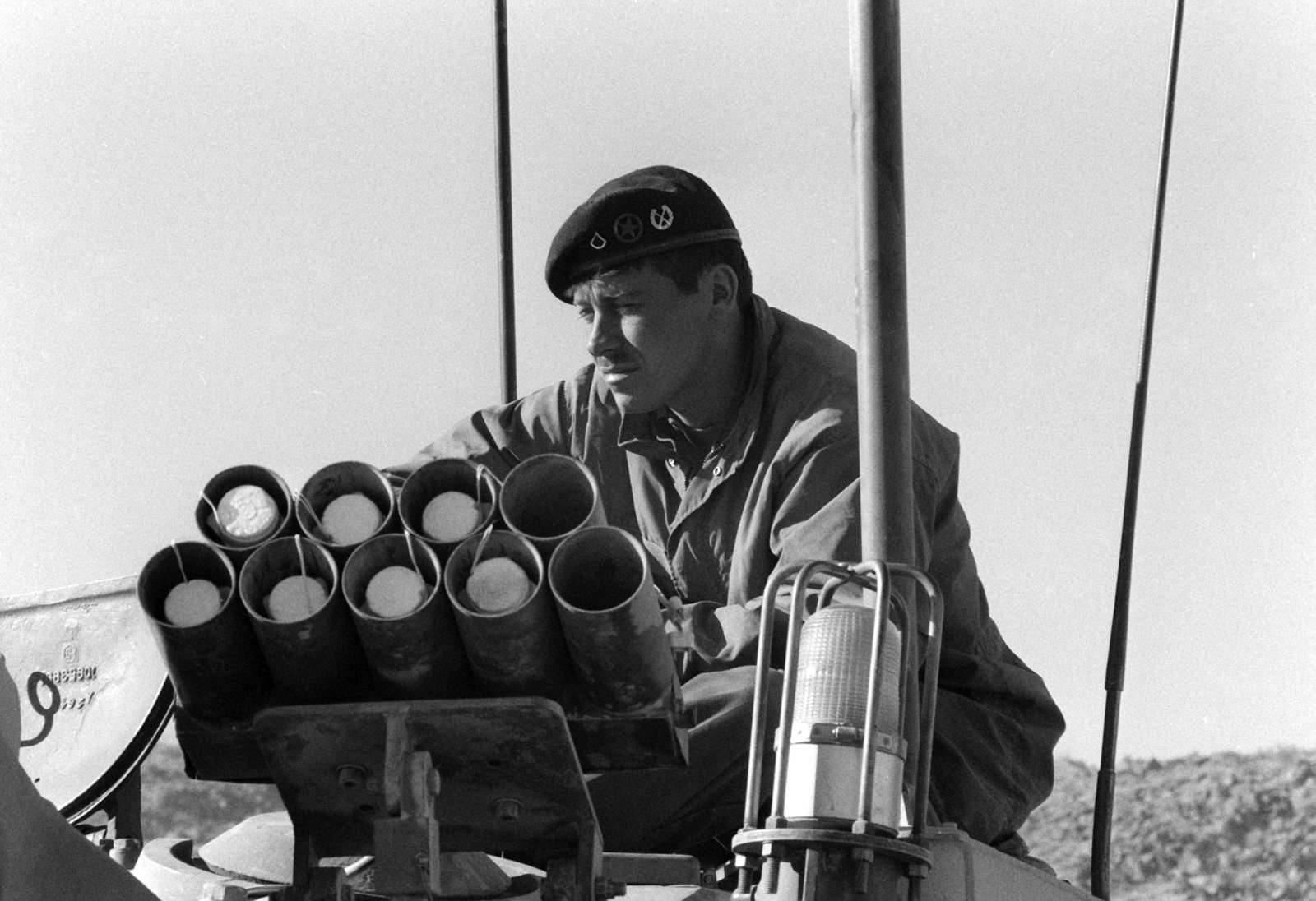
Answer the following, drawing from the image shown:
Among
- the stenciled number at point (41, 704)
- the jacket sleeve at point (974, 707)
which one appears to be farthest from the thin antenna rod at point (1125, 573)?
the stenciled number at point (41, 704)

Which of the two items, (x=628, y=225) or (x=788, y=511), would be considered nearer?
(x=788, y=511)

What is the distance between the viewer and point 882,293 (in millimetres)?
4035

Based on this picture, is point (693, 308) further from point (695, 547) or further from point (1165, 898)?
point (1165, 898)

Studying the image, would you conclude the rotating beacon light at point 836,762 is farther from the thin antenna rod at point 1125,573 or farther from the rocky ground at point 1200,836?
the rocky ground at point 1200,836

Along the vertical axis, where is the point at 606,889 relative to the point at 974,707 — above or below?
below

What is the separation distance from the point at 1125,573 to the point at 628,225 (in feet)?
5.48

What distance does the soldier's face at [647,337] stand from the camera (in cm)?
579


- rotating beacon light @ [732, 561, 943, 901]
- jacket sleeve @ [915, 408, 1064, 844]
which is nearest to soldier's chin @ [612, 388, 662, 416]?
jacket sleeve @ [915, 408, 1064, 844]

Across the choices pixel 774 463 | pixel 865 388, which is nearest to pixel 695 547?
pixel 774 463

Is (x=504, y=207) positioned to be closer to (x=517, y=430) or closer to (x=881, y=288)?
(x=517, y=430)

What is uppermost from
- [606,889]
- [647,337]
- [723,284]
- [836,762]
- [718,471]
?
[723,284]

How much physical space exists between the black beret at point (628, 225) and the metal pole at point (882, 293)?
176 cm

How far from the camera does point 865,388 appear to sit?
3.97 metres

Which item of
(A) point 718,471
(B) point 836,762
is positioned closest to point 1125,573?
(A) point 718,471
